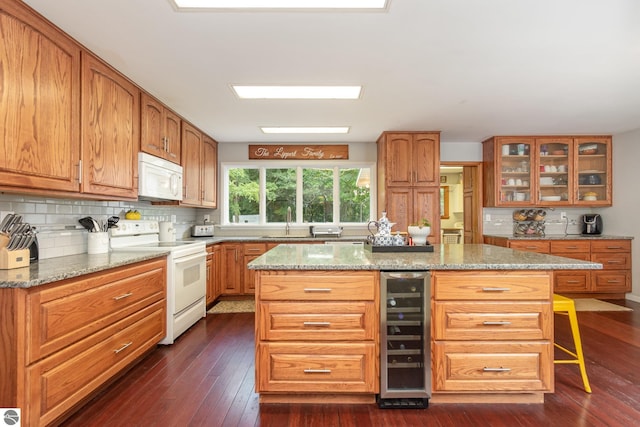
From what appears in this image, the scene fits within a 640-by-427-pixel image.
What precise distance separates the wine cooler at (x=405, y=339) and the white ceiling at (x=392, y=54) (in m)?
1.53

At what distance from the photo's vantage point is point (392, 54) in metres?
2.31

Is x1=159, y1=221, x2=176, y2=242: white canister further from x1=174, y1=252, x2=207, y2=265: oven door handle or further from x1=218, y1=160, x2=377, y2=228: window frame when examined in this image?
x1=218, y1=160, x2=377, y2=228: window frame

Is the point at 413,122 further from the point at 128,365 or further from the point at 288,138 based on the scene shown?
the point at 128,365

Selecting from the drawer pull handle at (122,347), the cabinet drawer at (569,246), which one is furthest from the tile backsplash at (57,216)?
the cabinet drawer at (569,246)

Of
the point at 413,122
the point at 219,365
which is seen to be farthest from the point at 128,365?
the point at 413,122

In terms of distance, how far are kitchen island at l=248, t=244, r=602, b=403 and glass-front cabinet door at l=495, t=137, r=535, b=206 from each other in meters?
3.20

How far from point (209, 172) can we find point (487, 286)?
4028 mm

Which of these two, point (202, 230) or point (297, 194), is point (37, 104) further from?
point (297, 194)

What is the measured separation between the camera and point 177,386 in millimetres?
2230

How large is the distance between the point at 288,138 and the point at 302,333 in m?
3.47

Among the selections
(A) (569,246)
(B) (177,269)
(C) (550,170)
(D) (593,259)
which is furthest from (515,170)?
(B) (177,269)

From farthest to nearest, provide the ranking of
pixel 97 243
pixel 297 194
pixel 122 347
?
pixel 297 194 → pixel 97 243 → pixel 122 347

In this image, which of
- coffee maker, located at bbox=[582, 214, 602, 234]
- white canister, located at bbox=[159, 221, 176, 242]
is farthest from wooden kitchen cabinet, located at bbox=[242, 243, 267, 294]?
coffee maker, located at bbox=[582, 214, 602, 234]

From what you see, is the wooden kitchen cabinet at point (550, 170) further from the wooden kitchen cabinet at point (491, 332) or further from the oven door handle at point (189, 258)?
the oven door handle at point (189, 258)
